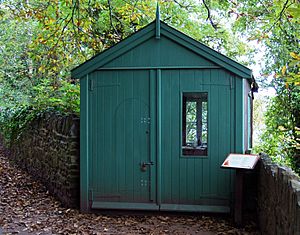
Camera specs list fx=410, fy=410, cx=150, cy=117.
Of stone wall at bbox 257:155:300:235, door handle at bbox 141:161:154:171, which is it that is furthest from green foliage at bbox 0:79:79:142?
stone wall at bbox 257:155:300:235

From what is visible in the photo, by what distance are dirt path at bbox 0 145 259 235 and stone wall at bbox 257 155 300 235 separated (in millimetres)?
720

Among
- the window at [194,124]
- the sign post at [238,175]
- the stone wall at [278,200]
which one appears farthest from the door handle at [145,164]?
the stone wall at [278,200]

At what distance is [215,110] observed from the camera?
6.77 metres

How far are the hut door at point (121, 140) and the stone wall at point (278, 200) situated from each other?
6.40 ft

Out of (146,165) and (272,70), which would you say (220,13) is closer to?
(272,70)

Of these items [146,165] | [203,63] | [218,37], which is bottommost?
[146,165]

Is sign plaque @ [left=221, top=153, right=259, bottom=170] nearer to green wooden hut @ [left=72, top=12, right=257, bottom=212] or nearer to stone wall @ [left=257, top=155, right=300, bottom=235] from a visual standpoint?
stone wall @ [left=257, top=155, right=300, bottom=235]

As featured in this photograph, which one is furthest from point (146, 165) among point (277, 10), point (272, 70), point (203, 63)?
point (272, 70)

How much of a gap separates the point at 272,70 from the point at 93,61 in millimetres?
8050

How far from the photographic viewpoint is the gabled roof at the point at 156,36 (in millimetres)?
6668

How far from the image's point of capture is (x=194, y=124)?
22.6 ft

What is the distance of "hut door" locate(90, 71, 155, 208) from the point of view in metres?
6.98

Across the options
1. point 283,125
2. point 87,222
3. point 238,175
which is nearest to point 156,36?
point 238,175

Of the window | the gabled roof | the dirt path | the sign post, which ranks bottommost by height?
the dirt path
